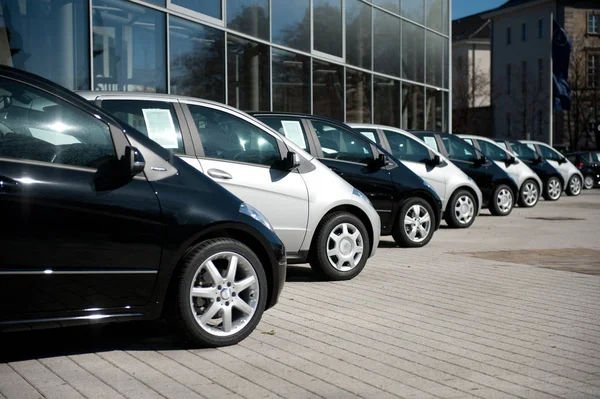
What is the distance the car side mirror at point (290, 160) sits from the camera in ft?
26.3

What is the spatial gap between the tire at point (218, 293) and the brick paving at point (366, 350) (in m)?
0.13

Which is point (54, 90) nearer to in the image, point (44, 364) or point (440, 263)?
point (44, 364)

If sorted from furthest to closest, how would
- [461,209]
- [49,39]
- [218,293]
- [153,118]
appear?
1. [461,209]
2. [49,39]
3. [153,118]
4. [218,293]

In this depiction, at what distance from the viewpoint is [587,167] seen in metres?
37.0

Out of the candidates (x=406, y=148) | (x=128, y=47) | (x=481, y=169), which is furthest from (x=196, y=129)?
(x=481, y=169)

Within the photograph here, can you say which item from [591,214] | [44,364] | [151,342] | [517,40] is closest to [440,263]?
[151,342]

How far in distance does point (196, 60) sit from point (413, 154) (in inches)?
170

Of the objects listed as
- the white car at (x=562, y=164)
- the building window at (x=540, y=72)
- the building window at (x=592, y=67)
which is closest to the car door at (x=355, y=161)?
the white car at (x=562, y=164)

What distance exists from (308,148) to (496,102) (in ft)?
222

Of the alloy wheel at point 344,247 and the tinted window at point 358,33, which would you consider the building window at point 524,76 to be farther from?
the alloy wheel at point 344,247

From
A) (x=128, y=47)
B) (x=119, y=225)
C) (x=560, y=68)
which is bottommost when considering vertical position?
(x=119, y=225)

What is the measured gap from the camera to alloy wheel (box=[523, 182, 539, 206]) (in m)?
22.1

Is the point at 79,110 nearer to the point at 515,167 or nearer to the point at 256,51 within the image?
the point at 256,51

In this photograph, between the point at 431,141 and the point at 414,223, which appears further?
the point at 431,141
